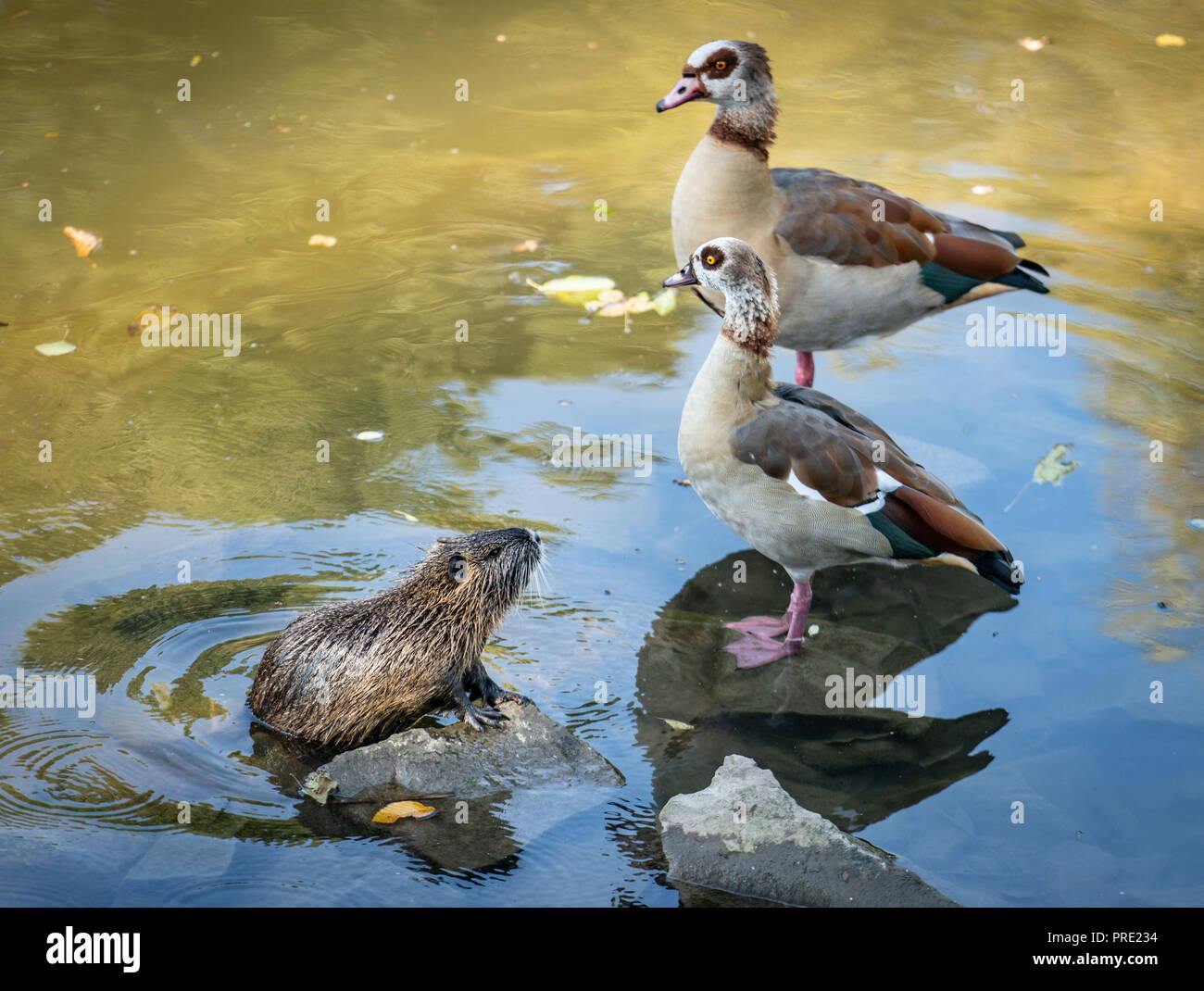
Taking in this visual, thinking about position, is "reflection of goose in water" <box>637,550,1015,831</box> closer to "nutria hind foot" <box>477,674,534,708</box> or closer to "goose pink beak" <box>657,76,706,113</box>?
"nutria hind foot" <box>477,674,534,708</box>

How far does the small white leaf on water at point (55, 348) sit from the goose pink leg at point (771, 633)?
14.2 feet

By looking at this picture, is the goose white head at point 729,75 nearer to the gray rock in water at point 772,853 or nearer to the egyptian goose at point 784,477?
the egyptian goose at point 784,477

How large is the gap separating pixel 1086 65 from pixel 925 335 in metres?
5.34

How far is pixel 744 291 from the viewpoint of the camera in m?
4.98

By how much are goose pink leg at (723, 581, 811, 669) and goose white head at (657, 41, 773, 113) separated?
2791mm

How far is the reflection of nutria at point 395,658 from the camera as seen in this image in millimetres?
4438

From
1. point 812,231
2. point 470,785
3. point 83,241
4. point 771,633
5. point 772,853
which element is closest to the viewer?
point 772,853

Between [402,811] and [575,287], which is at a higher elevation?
[575,287]

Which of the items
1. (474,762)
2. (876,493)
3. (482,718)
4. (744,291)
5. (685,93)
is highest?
(685,93)

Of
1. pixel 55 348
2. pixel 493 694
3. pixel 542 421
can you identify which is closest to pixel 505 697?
pixel 493 694

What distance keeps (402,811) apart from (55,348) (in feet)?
14.2

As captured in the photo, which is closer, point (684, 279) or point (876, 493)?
point (876, 493)

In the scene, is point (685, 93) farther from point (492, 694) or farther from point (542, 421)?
point (492, 694)
